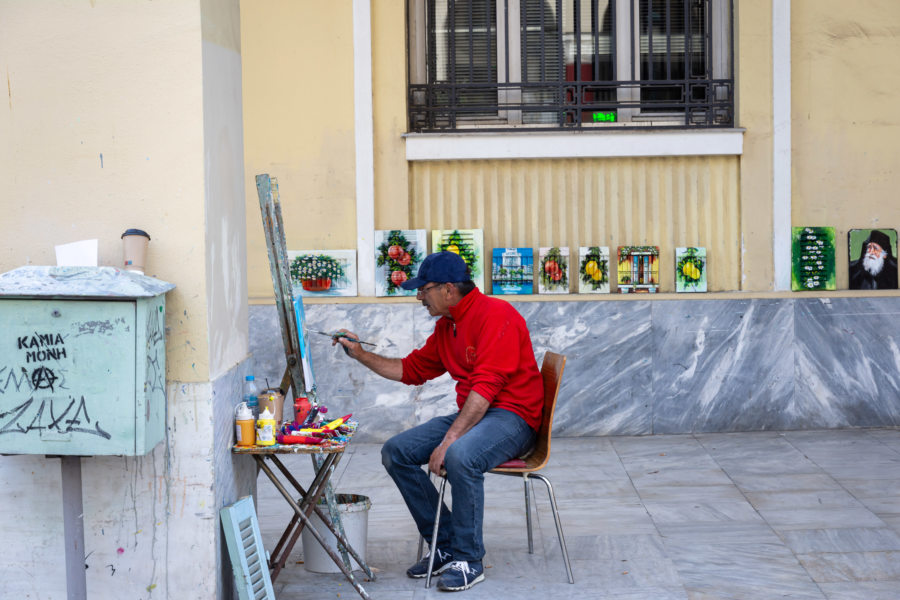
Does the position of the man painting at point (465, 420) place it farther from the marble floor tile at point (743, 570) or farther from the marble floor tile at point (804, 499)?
the marble floor tile at point (804, 499)

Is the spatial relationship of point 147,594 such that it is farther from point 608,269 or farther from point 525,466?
point 608,269

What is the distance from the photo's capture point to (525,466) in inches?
177

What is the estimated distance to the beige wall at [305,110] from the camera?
7391 millimetres

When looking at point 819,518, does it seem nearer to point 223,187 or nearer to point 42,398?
point 223,187

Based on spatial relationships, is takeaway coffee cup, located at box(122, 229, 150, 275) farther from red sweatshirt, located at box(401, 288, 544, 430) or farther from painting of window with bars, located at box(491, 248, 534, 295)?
painting of window with bars, located at box(491, 248, 534, 295)

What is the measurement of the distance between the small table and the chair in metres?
0.38

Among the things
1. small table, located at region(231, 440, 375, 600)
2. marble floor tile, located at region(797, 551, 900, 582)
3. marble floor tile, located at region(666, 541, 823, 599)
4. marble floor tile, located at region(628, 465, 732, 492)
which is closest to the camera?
small table, located at region(231, 440, 375, 600)

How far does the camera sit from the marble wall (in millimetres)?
7375

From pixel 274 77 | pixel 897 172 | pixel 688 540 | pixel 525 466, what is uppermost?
pixel 274 77

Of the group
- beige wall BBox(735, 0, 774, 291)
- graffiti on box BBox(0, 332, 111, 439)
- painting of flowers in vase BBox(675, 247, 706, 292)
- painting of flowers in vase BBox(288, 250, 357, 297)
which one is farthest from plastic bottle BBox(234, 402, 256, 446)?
beige wall BBox(735, 0, 774, 291)

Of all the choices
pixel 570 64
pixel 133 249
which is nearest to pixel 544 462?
pixel 133 249

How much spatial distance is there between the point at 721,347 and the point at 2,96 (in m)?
5.34

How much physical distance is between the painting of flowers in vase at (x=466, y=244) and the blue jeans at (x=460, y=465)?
2.69 metres

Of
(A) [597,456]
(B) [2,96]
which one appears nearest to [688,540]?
(A) [597,456]
